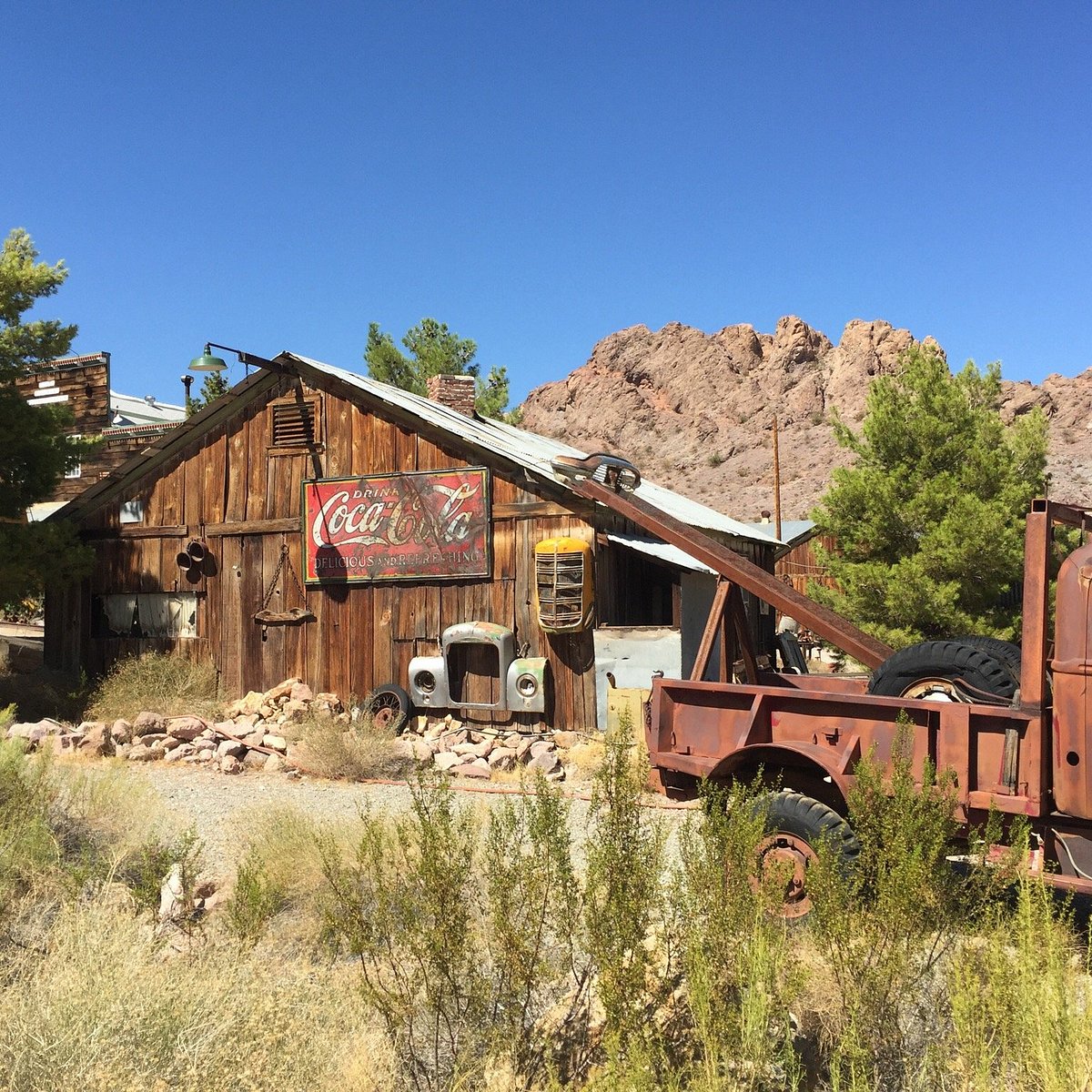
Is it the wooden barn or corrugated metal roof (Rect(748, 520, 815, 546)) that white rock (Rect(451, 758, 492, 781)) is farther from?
corrugated metal roof (Rect(748, 520, 815, 546))

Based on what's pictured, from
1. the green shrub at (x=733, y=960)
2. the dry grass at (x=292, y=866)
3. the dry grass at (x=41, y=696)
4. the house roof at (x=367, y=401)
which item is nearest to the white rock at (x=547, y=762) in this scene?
the house roof at (x=367, y=401)

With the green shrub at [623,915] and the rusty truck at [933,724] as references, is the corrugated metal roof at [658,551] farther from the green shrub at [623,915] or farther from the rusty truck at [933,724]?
the green shrub at [623,915]

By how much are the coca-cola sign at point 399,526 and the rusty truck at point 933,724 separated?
740 centimetres

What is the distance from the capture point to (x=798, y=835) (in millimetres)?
5480

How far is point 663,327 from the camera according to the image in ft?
385

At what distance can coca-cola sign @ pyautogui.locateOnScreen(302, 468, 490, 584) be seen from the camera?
14.2m

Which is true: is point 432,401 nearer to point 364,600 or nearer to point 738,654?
point 364,600

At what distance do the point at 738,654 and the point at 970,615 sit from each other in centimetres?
1096

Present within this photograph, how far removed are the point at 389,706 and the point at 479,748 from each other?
237 centimetres

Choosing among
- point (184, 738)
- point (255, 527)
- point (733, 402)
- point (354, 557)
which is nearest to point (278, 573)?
point (255, 527)

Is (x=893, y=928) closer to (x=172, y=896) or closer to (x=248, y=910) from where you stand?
(x=248, y=910)

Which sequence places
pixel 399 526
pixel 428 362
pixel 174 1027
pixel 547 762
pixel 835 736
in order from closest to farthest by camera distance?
pixel 174 1027, pixel 835 736, pixel 547 762, pixel 399 526, pixel 428 362

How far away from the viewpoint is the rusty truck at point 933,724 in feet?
15.8

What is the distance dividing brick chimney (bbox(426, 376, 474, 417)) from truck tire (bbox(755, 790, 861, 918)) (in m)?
14.2
